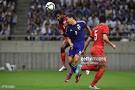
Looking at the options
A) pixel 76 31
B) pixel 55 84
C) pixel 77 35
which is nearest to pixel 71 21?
pixel 76 31

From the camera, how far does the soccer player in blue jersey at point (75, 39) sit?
2062cm

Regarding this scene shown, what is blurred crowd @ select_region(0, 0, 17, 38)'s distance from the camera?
110ft

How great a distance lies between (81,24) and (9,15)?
13693 mm

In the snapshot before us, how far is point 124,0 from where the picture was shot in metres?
34.7

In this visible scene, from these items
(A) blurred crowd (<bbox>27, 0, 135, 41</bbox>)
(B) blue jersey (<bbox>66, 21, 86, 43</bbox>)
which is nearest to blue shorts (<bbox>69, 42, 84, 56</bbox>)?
(B) blue jersey (<bbox>66, 21, 86, 43</bbox>)

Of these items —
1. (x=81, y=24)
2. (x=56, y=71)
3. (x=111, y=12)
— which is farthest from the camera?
(x=111, y=12)

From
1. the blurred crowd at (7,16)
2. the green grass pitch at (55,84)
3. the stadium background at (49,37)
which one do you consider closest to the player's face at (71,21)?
the green grass pitch at (55,84)

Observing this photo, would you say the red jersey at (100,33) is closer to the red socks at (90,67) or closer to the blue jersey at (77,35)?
the red socks at (90,67)

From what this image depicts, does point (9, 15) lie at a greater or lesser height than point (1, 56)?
greater

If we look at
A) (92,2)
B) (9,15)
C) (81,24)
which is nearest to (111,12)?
(92,2)

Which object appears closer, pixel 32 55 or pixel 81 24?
pixel 81 24

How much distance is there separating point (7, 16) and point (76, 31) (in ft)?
45.5

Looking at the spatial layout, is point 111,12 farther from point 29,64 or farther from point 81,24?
point 81,24

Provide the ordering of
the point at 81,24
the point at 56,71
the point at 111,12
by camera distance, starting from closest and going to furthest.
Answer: the point at 81,24 → the point at 56,71 → the point at 111,12
